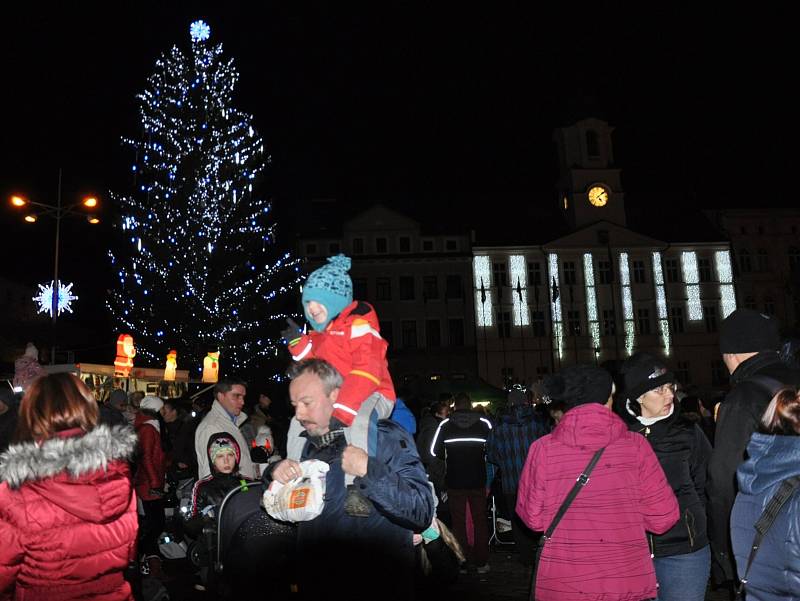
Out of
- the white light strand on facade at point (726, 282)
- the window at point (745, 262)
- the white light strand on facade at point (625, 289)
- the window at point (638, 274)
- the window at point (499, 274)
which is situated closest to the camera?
the window at point (499, 274)

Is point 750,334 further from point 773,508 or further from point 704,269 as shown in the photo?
point 704,269

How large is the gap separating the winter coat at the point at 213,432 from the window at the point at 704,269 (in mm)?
A: 53672

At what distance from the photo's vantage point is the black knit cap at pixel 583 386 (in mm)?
4078

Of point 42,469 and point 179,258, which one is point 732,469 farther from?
point 179,258

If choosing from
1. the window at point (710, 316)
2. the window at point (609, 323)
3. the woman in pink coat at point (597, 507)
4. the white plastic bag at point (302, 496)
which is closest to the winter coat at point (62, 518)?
the white plastic bag at point (302, 496)

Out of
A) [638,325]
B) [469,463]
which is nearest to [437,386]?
[469,463]

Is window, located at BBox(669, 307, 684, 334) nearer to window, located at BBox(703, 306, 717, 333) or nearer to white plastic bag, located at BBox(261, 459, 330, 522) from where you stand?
window, located at BBox(703, 306, 717, 333)

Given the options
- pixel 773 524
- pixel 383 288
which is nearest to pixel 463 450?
pixel 773 524

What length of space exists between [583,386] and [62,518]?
274cm

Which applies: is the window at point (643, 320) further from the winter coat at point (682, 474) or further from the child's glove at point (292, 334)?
the child's glove at point (292, 334)

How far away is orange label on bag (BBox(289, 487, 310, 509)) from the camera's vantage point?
332cm

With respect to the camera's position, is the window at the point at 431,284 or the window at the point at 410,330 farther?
the window at the point at 431,284

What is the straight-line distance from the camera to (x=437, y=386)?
79.5ft

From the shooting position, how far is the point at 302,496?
3336 mm
